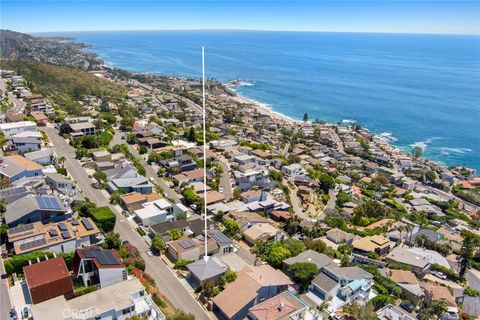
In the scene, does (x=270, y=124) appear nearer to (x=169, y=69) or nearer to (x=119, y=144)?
(x=119, y=144)

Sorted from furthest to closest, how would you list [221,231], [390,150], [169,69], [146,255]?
[169,69] < [390,150] < [221,231] < [146,255]

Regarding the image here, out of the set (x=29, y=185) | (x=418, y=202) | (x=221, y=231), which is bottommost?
(x=418, y=202)

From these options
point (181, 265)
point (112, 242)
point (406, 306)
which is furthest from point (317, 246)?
point (112, 242)

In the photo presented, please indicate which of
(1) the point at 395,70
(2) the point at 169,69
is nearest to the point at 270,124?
(2) the point at 169,69

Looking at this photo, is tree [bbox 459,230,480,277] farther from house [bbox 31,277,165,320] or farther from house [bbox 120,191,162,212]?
house [bbox 120,191,162,212]

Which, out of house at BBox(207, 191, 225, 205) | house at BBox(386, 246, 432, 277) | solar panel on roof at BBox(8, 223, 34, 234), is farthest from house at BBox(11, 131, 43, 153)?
house at BBox(386, 246, 432, 277)

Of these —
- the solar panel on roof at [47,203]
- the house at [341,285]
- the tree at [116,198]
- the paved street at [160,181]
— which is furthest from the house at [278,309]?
the tree at [116,198]

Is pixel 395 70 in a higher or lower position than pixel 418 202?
higher
